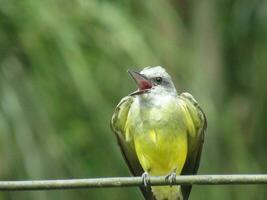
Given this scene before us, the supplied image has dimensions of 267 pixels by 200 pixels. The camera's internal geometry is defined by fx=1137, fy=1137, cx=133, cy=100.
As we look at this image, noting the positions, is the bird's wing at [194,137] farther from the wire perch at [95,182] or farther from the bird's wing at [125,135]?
the wire perch at [95,182]

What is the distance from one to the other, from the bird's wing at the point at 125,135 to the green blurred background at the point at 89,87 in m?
0.79

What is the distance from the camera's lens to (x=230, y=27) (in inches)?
341

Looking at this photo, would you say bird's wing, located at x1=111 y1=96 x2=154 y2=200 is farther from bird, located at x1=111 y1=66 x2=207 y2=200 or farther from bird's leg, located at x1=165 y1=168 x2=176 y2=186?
bird's leg, located at x1=165 y1=168 x2=176 y2=186

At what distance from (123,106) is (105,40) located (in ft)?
5.34

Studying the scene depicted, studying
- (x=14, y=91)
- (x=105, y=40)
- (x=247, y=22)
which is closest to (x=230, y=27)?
(x=247, y=22)

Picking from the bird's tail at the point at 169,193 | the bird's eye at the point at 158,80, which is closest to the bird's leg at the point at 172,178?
the bird's tail at the point at 169,193

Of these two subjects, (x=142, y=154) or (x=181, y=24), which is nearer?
(x=142, y=154)

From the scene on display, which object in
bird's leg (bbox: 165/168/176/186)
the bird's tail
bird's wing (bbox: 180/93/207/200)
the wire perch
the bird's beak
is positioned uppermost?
the wire perch

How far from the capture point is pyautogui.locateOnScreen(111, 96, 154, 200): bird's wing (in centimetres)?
527

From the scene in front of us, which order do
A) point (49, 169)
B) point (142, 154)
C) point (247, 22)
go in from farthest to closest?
point (247, 22), point (49, 169), point (142, 154)

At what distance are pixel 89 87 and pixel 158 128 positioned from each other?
143cm

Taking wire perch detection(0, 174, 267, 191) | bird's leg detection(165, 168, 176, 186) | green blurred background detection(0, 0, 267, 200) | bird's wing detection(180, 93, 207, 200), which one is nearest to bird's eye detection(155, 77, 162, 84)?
bird's wing detection(180, 93, 207, 200)

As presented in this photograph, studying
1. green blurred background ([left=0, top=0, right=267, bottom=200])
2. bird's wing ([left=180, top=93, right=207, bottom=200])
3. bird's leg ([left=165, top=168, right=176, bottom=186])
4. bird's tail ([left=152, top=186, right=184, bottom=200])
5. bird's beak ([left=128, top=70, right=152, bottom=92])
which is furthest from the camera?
green blurred background ([left=0, top=0, right=267, bottom=200])

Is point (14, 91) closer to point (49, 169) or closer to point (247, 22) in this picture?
point (49, 169)
